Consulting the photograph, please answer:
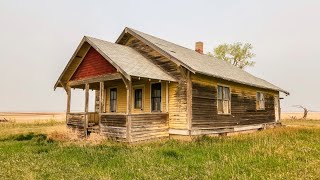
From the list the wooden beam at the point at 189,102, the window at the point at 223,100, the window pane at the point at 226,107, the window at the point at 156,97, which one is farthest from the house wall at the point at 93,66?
the window pane at the point at 226,107

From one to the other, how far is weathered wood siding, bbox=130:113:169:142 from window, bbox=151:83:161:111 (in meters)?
1.12

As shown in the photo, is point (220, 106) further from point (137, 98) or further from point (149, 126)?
point (149, 126)

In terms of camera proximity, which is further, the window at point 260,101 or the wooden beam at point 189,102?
the window at point 260,101

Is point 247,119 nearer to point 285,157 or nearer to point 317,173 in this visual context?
point 285,157

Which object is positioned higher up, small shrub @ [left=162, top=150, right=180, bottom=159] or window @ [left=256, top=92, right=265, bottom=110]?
window @ [left=256, top=92, right=265, bottom=110]

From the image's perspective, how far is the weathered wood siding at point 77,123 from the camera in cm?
1627

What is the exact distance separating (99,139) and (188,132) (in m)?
4.74

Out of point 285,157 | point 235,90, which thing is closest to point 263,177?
point 285,157

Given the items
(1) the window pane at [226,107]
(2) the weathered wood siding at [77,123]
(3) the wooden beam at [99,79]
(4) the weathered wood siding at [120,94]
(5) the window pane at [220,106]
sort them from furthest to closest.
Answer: (4) the weathered wood siding at [120,94] < (1) the window pane at [226,107] < (5) the window pane at [220,106] < (2) the weathered wood siding at [77,123] < (3) the wooden beam at [99,79]

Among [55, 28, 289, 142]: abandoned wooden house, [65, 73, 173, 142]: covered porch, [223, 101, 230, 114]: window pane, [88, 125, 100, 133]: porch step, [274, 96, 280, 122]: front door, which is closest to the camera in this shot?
[65, 73, 173, 142]: covered porch

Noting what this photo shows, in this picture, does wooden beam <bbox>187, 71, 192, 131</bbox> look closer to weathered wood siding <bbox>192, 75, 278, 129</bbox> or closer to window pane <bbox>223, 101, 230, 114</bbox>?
weathered wood siding <bbox>192, 75, 278, 129</bbox>

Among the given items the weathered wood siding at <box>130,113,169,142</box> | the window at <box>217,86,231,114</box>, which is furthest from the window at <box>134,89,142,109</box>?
the window at <box>217,86,231,114</box>

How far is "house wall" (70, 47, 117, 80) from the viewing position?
14.7m

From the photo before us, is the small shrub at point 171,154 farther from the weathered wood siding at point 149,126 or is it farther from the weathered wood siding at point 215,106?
the weathered wood siding at point 215,106
